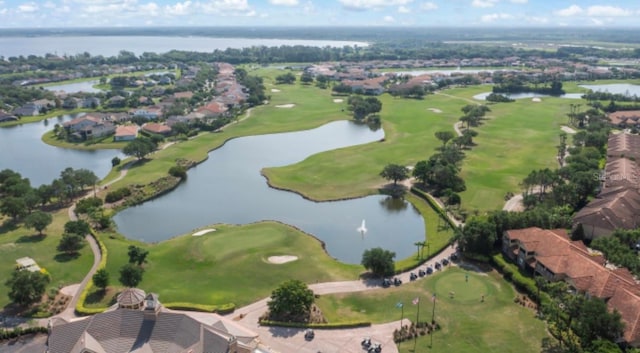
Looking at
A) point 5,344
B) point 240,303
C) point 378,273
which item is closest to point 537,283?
point 378,273

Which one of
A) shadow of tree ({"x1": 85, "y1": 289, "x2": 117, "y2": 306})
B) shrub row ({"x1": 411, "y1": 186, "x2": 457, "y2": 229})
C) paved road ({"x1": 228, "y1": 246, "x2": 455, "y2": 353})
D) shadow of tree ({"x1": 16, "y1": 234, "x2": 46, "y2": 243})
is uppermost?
shrub row ({"x1": 411, "y1": 186, "x2": 457, "y2": 229})

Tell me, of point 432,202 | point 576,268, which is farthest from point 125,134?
point 576,268

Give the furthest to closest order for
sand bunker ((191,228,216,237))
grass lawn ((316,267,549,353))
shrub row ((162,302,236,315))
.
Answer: sand bunker ((191,228,216,237)), shrub row ((162,302,236,315)), grass lawn ((316,267,549,353))

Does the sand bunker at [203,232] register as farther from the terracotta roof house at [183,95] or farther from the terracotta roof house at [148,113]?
the terracotta roof house at [183,95]

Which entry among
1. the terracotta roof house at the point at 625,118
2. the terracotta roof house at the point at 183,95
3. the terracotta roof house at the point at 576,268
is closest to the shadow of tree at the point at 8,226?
the terracotta roof house at the point at 576,268

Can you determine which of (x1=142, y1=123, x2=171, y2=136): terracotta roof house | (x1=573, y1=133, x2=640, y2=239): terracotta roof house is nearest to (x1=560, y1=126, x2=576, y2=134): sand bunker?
(x1=573, y1=133, x2=640, y2=239): terracotta roof house

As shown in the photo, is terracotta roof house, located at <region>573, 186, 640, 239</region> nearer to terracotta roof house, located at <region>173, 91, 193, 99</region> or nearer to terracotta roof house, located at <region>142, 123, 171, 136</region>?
terracotta roof house, located at <region>142, 123, 171, 136</region>
